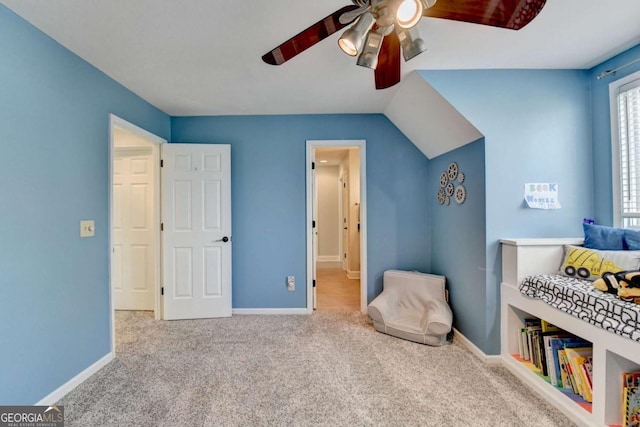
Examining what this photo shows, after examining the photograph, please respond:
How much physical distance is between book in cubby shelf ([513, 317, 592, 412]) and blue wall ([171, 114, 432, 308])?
1.29 meters

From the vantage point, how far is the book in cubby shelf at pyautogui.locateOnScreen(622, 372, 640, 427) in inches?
54.9

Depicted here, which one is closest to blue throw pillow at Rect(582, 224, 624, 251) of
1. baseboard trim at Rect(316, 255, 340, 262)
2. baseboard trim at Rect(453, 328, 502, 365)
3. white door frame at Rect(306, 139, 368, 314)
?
baseboard trim at Rect(453, 328, 502, 365)

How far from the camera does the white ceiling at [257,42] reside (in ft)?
5.14

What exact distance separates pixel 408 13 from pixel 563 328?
198cm

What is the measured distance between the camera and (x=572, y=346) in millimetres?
1779

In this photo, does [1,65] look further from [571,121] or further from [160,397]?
[571,121]

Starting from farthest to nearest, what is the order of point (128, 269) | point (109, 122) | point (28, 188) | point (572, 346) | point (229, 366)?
point (128, 269) → point (109, 122) → point (229, 366) → point (572, 346) → point (28, 188)

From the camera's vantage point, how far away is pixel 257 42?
1.87m

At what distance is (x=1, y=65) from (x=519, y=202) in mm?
3520

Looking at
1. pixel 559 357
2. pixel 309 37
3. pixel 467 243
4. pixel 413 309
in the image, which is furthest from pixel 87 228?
pixel 559 357

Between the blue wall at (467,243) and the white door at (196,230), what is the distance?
7.83 feet

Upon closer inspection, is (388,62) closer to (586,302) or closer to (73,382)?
(586,302)

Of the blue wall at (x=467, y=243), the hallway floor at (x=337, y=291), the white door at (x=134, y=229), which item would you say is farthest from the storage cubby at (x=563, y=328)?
the white door at (x=134, y=229)

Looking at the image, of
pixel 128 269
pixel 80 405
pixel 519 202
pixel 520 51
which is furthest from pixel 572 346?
pixel 128 269
